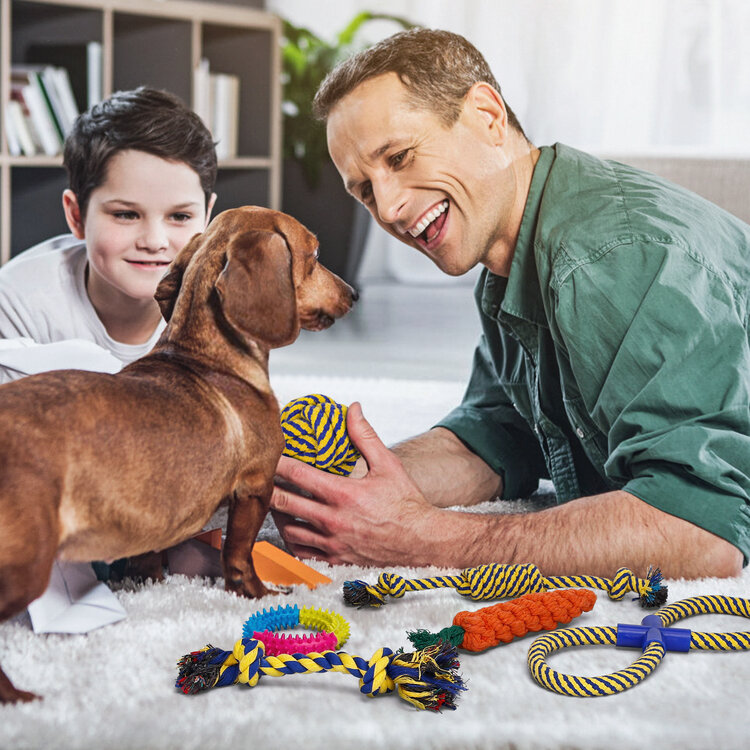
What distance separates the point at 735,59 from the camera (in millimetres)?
5758

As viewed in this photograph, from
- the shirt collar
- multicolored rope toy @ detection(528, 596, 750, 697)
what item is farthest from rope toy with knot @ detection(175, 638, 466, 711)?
the shirt collar

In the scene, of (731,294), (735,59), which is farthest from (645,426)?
(735,59)

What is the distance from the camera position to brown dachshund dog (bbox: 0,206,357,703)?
3.12 ft

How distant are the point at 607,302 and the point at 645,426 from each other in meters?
0.18

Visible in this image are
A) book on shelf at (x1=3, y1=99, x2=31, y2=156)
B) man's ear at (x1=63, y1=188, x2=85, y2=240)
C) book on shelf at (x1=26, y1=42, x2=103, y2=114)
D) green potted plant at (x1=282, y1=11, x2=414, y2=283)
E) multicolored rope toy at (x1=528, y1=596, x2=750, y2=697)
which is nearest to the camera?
multicolored rope toy at (x1=528, y1=596, x2=750, y2=697)

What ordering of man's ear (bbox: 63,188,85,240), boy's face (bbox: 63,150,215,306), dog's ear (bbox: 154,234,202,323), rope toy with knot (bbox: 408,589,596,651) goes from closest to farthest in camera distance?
rope toy with knot (bbox: 408,589,596,651) < dog's ear (bbox: 154,234,202,323) < boy's face (bbox: 63,150,215,306) < man's ear (bbox: 63,188,85,240)

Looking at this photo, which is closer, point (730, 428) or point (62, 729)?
point (62, 729)

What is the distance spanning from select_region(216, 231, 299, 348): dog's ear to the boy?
34.7 inches

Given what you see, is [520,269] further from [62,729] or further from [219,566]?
[62,729]

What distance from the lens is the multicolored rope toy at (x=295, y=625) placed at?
43.9 inches

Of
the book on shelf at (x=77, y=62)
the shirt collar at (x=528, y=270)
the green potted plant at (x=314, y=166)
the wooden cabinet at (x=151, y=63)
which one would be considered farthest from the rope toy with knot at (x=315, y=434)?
the green potted plant at (x=314, y=166)

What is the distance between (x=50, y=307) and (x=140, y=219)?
10.4 inches

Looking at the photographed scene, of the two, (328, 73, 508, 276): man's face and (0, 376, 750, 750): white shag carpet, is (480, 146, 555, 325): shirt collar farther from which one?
(0, 376, 750, 750): white shag carpet

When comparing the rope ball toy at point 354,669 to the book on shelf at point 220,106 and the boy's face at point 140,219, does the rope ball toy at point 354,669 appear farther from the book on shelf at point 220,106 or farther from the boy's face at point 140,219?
the book on shelf at point 220,106
